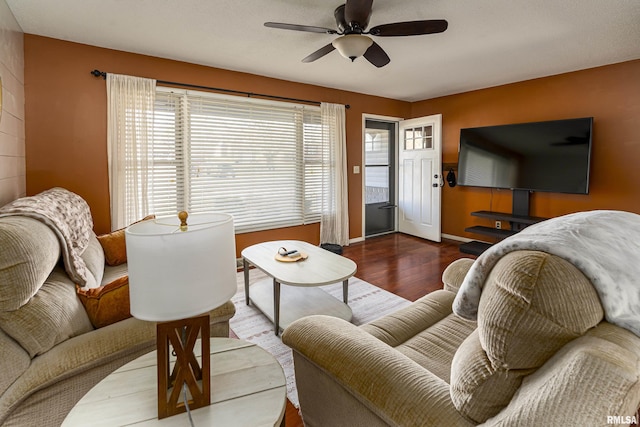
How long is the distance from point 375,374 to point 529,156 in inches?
161

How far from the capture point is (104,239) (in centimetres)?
263

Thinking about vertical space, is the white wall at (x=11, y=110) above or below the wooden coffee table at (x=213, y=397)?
above

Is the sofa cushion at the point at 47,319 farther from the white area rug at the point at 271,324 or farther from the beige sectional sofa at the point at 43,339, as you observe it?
the white area rug at the point at 271,324

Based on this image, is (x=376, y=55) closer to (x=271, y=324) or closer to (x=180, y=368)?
(x=271, y=324)

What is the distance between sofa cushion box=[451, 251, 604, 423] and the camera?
654mm

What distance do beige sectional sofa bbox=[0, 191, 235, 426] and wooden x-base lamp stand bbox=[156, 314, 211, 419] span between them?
42 centimetres

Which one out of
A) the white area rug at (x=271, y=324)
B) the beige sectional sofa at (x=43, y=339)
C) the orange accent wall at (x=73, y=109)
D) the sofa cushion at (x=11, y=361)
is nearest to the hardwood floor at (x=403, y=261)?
the white area rug at (x=271, y=324)

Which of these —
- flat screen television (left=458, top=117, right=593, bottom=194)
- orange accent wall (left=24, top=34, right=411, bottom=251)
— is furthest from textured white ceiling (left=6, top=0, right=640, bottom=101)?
flat screen television (left=458, top=117, right=593, bottom=194)

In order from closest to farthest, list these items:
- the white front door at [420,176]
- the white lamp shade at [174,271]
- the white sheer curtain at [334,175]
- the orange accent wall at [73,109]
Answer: the white lamp shade at [174,271]
the orange accent wall at [73,109]
the white sheer curtain at [334,175]
the white front door at [420,176]

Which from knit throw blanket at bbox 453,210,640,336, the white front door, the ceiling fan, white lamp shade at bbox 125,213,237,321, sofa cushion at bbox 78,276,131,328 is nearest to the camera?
knit throw blanket at bbox 453,210,640,336

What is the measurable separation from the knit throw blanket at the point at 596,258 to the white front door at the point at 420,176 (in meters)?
4.30

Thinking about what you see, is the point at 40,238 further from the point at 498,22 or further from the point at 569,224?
the point at 498,22

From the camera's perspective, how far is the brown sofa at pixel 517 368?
0.59m

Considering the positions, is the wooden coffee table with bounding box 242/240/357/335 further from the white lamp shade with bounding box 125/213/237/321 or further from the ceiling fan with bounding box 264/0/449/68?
the ceiling fan with bounding box 264/0/449/68
